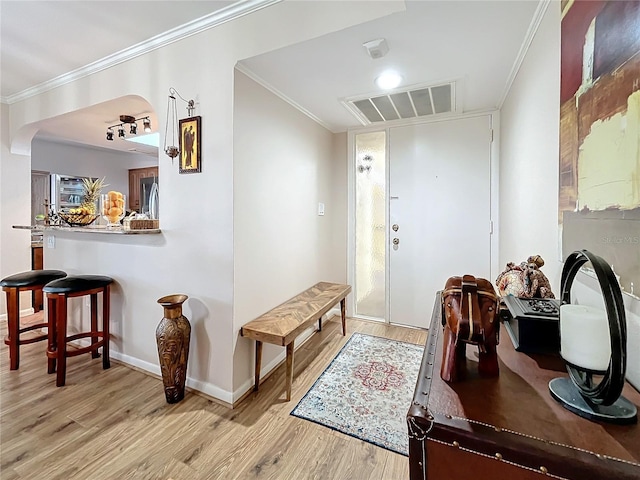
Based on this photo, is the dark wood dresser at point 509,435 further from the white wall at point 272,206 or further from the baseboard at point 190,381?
the baseboard at point 190,381

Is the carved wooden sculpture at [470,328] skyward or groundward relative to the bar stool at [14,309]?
skyward

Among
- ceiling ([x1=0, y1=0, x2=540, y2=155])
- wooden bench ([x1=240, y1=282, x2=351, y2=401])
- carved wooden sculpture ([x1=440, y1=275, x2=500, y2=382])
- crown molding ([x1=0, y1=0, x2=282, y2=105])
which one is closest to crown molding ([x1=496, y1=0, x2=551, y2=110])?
ceiling ([x1=0, y1=0, x2=540, y2=155])

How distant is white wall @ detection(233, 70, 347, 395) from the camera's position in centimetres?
202

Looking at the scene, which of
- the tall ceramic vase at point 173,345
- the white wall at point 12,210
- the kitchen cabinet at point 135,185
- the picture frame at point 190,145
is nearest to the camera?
the tall ceramic vase at point 173,345

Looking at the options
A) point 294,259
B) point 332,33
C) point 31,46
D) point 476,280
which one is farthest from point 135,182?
point 476,280

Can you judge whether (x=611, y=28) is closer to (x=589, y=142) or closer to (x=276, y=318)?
(x=589, y=142)

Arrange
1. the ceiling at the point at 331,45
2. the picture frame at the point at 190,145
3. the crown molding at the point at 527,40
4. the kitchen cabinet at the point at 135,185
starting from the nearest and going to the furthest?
Result: the crown molding at the point at 527,40, the ceiling at the point at 331,45, the picture frame at the point at 190,145, the kitchen cabinet at the point at 135,185

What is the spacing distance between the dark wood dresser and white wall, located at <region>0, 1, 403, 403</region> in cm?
153

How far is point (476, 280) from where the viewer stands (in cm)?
85

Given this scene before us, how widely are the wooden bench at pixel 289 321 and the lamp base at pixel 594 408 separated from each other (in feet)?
4.79

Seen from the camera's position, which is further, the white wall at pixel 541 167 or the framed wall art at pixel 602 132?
the white wall at pixel 541 167

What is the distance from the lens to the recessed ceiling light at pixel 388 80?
216 centimetres

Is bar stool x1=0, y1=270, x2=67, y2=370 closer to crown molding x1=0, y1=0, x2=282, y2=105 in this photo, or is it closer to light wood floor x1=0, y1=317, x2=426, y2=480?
light wood floor x1=0, y1=317, x2=426, y2=480

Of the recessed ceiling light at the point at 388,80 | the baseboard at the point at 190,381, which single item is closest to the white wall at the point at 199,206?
the baseboard at the point at 190,381
